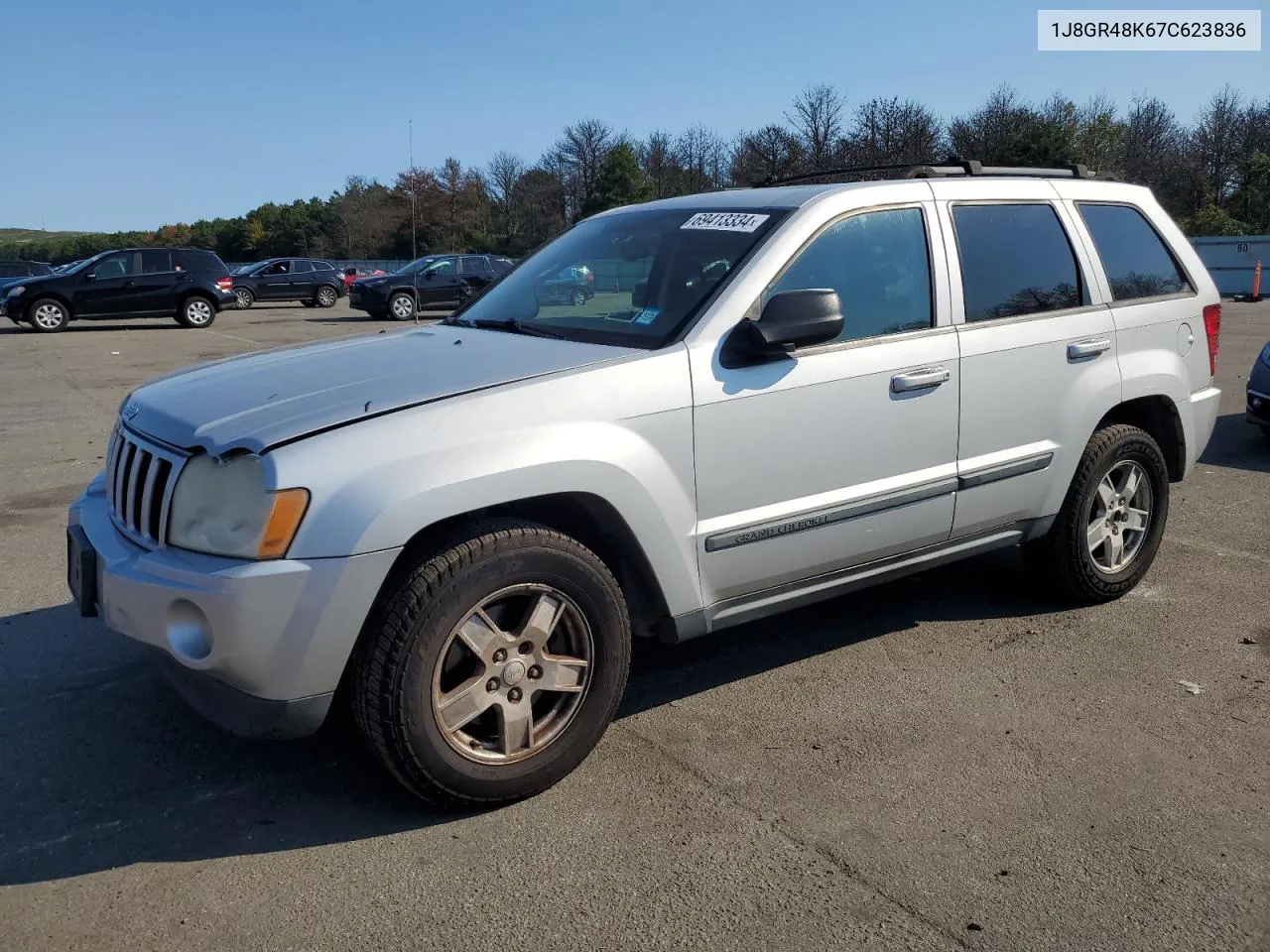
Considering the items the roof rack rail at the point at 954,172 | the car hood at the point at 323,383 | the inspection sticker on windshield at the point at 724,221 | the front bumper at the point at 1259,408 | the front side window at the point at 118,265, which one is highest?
the front side window at the point at 118,265

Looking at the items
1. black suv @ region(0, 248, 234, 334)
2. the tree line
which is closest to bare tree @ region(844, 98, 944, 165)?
the tree line

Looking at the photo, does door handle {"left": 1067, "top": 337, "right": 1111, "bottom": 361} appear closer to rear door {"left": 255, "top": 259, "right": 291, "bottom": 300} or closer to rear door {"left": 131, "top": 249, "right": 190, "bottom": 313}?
rear door {"left": 131, "top": 249, "right": 190, "bottom": 313}

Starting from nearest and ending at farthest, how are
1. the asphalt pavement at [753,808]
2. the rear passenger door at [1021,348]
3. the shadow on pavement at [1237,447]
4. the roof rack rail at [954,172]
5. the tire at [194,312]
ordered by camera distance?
the asphalt pavement at [753,808] < the rear passenger door at [1021,348] < the roof rack rail at [954,172] < the shadow on pavement at [1237,447] < the tire at [194,312]

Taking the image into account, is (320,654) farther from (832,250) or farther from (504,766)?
(832,250)

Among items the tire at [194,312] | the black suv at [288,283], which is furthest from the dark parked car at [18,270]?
the tire at [194,312]

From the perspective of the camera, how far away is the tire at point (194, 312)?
78.7ft

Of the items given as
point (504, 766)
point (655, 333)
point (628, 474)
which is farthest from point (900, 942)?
point (655, 333)

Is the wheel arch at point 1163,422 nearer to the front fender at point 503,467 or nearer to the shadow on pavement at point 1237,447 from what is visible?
the front fender at point 503,467

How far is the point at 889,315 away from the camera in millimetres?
3994

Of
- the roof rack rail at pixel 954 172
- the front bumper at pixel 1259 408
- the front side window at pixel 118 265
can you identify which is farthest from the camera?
the front side window at pixel 118 265

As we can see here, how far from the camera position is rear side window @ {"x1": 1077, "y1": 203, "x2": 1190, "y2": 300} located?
15.7 ft

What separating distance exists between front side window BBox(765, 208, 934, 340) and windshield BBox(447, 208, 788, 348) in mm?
206

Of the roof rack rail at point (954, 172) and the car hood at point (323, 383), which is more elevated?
the roof rack rail at point (954, 172)

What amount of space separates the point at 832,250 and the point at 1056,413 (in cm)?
129
